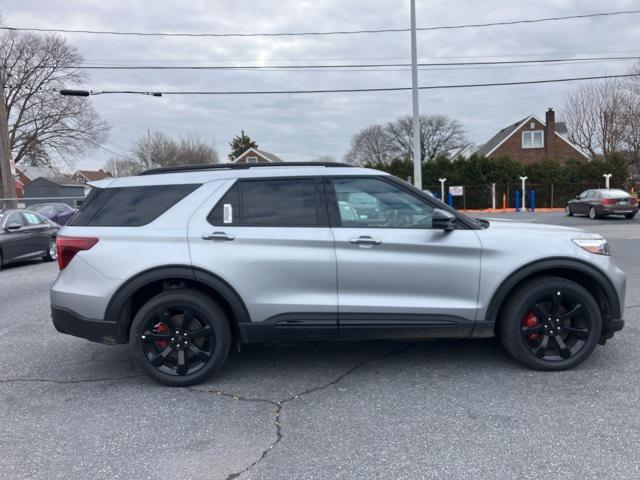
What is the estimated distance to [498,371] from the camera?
4062 mm

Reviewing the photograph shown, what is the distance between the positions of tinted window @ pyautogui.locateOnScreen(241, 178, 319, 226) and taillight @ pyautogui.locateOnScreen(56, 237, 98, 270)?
4.12 ft

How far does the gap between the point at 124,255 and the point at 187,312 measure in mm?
674

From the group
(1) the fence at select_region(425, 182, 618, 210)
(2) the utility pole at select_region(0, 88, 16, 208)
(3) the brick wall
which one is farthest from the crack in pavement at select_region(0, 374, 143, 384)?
(3) the brick wall

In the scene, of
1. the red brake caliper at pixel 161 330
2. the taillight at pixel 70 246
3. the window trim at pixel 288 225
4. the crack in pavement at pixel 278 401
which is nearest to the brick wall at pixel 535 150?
the crack in pavement at pixel 278 401

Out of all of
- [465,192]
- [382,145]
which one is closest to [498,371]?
[465,192]

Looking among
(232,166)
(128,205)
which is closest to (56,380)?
(128,205)

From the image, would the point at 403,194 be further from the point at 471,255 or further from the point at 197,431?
the point at 197,431

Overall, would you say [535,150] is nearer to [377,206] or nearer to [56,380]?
[377,206]

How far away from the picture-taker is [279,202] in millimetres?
3992

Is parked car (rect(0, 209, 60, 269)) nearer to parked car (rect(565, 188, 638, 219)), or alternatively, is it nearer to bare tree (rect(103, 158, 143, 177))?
parked car (rect(565, 188, 638, 219))

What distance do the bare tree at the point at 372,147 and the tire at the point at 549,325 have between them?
63.2 m

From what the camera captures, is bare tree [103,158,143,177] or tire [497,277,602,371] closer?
tire [497,277,602,371]

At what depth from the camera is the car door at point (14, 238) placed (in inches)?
423

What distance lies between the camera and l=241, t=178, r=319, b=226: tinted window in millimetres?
3932
